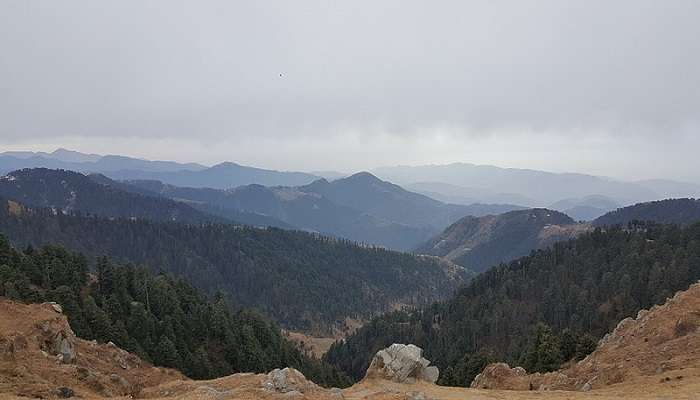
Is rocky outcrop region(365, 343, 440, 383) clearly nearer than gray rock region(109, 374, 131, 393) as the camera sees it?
No

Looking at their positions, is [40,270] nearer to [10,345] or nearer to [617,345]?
[10,345]

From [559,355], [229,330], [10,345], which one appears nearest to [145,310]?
[229,330]

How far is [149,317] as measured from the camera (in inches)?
3772

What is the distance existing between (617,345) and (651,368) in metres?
12.3

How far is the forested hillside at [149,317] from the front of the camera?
83.6 m

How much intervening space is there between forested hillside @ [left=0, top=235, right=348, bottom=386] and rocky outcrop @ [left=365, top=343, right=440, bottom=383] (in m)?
56.5

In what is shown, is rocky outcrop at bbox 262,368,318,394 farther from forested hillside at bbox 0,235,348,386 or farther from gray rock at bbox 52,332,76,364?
forested hillside at bbox 0,235,348,386

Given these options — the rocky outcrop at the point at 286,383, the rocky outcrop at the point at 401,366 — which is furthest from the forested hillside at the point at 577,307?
the rocky outcrop at the point at 286,383

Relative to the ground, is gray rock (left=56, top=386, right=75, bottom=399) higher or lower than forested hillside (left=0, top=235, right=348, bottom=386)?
higher

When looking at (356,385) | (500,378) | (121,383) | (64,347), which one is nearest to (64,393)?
(121,383)

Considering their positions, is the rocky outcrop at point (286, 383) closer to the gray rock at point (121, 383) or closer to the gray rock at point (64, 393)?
A: the gray rock at point (121, 383)

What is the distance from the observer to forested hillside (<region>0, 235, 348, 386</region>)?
83562 mm

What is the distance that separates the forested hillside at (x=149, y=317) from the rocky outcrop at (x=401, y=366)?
56.5 metres

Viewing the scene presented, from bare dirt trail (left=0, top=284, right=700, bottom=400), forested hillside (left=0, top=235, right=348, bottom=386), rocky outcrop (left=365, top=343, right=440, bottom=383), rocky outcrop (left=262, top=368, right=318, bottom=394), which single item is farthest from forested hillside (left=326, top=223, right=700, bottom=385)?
rocky outcrop (left=262, top=368, right=318, bottom=394)
